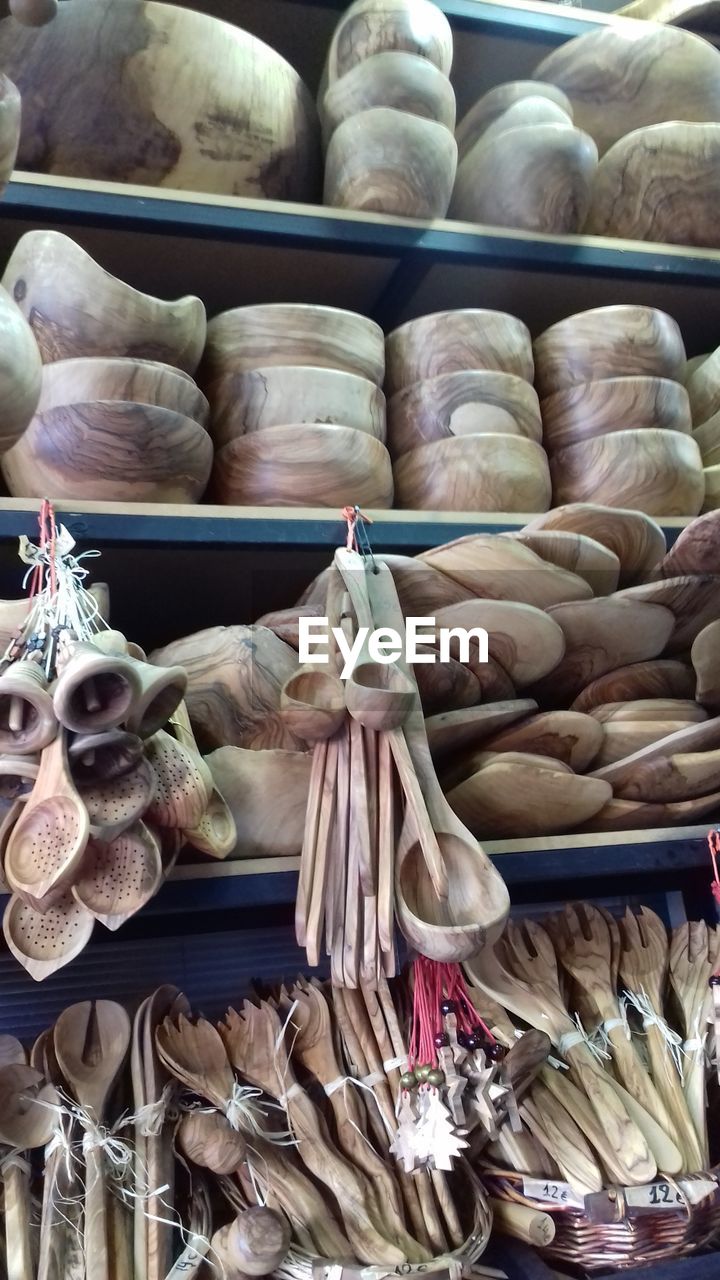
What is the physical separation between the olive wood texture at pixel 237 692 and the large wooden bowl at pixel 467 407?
0.35 m

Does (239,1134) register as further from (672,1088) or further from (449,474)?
(449,474)

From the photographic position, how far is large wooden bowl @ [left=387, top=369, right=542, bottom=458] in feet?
3.57

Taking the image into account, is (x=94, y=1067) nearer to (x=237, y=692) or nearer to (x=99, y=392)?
(x=237, y=692)

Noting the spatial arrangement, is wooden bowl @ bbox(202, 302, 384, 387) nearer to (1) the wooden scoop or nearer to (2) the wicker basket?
(1) the wooden scoop

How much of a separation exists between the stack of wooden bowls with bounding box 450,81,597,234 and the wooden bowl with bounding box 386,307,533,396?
0.18 m

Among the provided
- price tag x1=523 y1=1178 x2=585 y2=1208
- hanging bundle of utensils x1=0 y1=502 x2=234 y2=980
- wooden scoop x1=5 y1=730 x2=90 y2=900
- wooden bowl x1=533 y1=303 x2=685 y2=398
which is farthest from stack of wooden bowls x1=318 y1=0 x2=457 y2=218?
price tag x1=523 y1=1178 x2=585 y2=1208

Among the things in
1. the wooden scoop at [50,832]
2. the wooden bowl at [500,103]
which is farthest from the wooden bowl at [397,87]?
the wooden scoop at [50,832]

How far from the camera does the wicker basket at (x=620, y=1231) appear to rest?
81 centimetres

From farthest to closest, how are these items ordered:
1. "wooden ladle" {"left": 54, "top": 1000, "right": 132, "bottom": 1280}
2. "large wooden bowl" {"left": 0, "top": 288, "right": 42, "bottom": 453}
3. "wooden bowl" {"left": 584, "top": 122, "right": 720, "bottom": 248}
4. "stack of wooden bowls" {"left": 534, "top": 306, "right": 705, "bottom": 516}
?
"wooden bowl" {"left": 584, "top": 122, "right": 720, "bottom": 248}, "stack of wooden bowls" {"left": 534, "top": 306, "right": 705, "bottom": 516}, "wooden ladle" {"left": 54, "top": 1000, "right": 132, "bottom": 1280}, "large wooden bowl" {"left": 0, "top": 288, "right": 42, "bottom": 453}

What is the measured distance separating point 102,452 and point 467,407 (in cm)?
43

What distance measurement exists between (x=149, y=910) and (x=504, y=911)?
11.8 inches

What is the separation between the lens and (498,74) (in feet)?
4.90

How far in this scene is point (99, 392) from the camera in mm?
938
